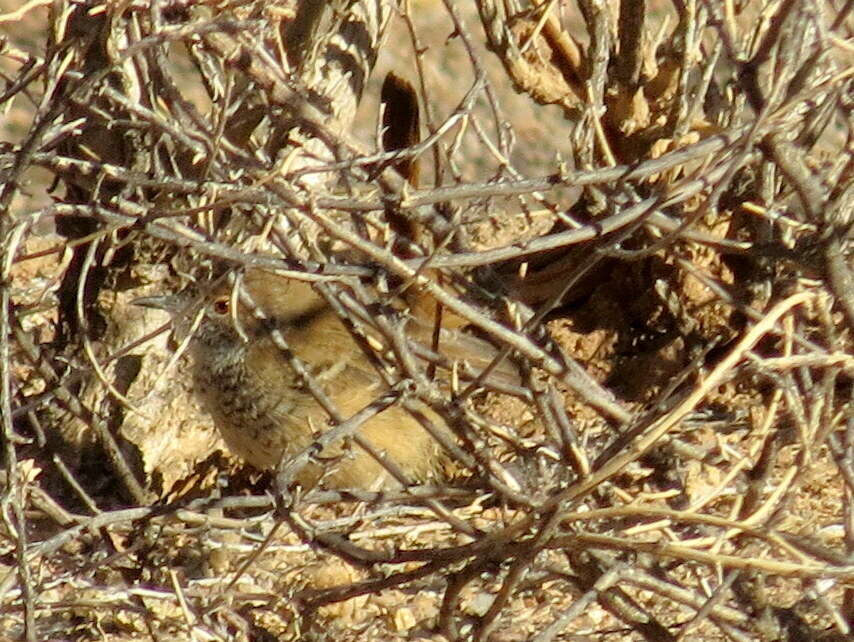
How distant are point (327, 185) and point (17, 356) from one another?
113 cm

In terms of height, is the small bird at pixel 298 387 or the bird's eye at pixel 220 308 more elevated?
the bird's eye at pixel 220 308

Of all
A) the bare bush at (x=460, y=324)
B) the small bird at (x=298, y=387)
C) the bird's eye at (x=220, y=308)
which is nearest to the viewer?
the bare bush at (x=460, y=324)

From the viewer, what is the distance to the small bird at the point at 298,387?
477 centimetres

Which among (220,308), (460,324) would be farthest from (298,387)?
(220,308)

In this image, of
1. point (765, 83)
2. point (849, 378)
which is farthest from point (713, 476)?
point (765, 83)

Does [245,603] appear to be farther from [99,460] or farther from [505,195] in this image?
[505,195]

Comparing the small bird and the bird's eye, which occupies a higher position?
the bird's eye

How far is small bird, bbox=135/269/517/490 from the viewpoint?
188 inches

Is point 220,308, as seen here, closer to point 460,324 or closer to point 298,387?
point 298,387

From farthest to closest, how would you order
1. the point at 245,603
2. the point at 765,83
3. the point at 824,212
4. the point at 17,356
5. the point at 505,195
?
the point at 17,356
the point at 245,603
the point at 765,83
the point at 824,212
the point at 505,195

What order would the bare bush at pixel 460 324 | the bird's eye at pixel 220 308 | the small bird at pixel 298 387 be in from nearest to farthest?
1. the bare bush at pixel 460 324
2. the small bird at pixel 298 387
3. the bird's eye at pixel 220 308

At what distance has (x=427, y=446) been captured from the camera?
4969 mm

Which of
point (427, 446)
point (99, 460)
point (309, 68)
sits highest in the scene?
point (309, 68)

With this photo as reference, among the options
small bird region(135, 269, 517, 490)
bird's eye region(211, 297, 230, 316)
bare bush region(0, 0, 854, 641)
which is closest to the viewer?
bare bush region(0, 0, 854, 641)
